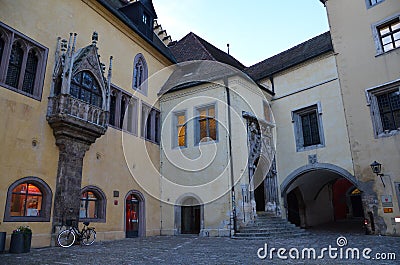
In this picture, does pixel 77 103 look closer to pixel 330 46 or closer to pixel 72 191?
pixel 72 191

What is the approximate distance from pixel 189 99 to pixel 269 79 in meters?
5.15

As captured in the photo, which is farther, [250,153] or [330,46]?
[330,46]

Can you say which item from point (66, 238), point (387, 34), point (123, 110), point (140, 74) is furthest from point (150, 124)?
point (387, 34)

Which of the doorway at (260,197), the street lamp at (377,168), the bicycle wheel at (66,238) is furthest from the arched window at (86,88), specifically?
the street lamp at (377,168)

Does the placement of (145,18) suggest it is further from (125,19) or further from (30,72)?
(30,72)

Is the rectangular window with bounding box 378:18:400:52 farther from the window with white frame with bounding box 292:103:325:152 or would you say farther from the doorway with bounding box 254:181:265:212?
the doorway with bounding box 254:181:265:212

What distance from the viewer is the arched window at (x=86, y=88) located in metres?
11.0

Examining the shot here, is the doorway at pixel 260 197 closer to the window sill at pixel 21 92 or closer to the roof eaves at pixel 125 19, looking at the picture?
the roof eaves at pixel 125 19

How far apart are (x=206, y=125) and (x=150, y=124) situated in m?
2.89

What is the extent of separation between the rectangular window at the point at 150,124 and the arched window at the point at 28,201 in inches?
225

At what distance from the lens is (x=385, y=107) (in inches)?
510

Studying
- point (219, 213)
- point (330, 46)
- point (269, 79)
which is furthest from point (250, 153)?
point (330, 46)

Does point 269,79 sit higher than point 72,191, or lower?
higher

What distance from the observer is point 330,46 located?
50.5ft
